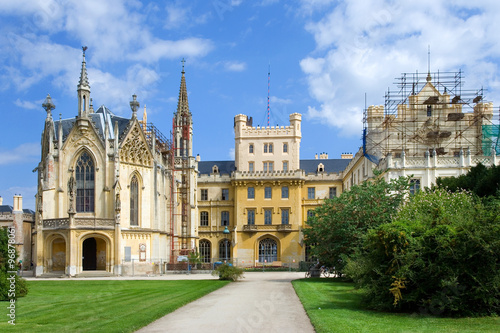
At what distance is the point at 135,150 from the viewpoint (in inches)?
2143

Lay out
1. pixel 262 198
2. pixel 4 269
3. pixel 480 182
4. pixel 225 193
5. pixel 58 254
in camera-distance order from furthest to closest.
A: pixel 225 193 < pixel 262 198 < pixel 58 254 < pixel 480 182 < pixel 4 269

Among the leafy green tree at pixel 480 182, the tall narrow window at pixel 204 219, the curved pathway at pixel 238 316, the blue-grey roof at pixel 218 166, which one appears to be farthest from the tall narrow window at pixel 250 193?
the curved pathway at pixel 238 316

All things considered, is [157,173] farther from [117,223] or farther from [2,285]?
[2,285]

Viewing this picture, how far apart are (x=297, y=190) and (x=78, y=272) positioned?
33926mm

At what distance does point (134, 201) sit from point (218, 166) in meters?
29.3

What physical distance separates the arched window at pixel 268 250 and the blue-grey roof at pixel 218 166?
11461mm

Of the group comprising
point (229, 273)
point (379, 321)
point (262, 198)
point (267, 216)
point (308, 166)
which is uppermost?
point (308, 166)

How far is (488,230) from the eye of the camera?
57.1ft

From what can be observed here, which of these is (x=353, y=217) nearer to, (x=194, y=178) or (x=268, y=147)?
(x=194, y=178)

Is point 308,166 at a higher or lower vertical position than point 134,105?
lower

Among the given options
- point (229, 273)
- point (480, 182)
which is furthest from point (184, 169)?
point (480, 182)

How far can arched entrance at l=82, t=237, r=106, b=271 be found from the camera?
168 ft

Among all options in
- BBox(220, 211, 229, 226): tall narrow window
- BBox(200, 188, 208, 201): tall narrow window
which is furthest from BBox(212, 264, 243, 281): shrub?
BBox(200, 188, 208, 201): tall narrow window

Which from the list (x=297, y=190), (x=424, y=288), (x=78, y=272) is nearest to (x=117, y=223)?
(x=78, y=272)
